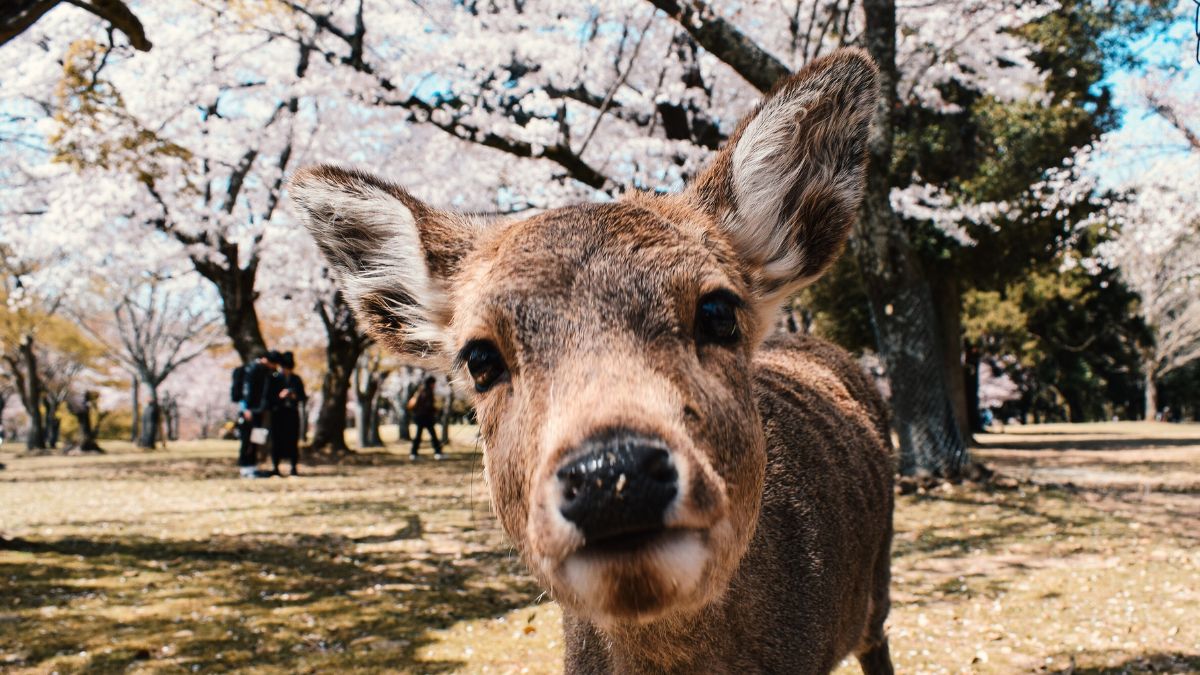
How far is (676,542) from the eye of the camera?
6.11ft

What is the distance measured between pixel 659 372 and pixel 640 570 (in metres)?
0.50

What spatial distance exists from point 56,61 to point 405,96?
7.91 metres

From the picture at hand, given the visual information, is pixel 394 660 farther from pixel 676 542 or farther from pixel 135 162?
pixel 135 162

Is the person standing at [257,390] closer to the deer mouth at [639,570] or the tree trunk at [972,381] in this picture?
the deer mouth at [639,570]

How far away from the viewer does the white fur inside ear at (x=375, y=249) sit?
3.04 m

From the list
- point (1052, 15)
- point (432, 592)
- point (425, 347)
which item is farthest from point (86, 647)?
point (1052, 15)

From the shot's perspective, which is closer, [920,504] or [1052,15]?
[920,504]

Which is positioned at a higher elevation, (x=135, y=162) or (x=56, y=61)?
(x=56, y=61)

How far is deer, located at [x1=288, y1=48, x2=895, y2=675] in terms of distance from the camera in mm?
1877

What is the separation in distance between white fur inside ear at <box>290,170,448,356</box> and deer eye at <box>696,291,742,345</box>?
108cm

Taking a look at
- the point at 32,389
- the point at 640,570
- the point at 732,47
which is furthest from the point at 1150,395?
the point at 32,389

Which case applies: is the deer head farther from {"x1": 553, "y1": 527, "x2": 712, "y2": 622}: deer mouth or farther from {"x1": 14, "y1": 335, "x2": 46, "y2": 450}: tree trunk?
{"x1": 14, "y1": 335, "x2": 46, "y2": 450}: tree trunk

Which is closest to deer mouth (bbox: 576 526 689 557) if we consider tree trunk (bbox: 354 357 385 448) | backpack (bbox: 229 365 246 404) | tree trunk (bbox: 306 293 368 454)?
backpack (bbox: 229 365 246 404)

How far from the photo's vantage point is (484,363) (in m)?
2.50
